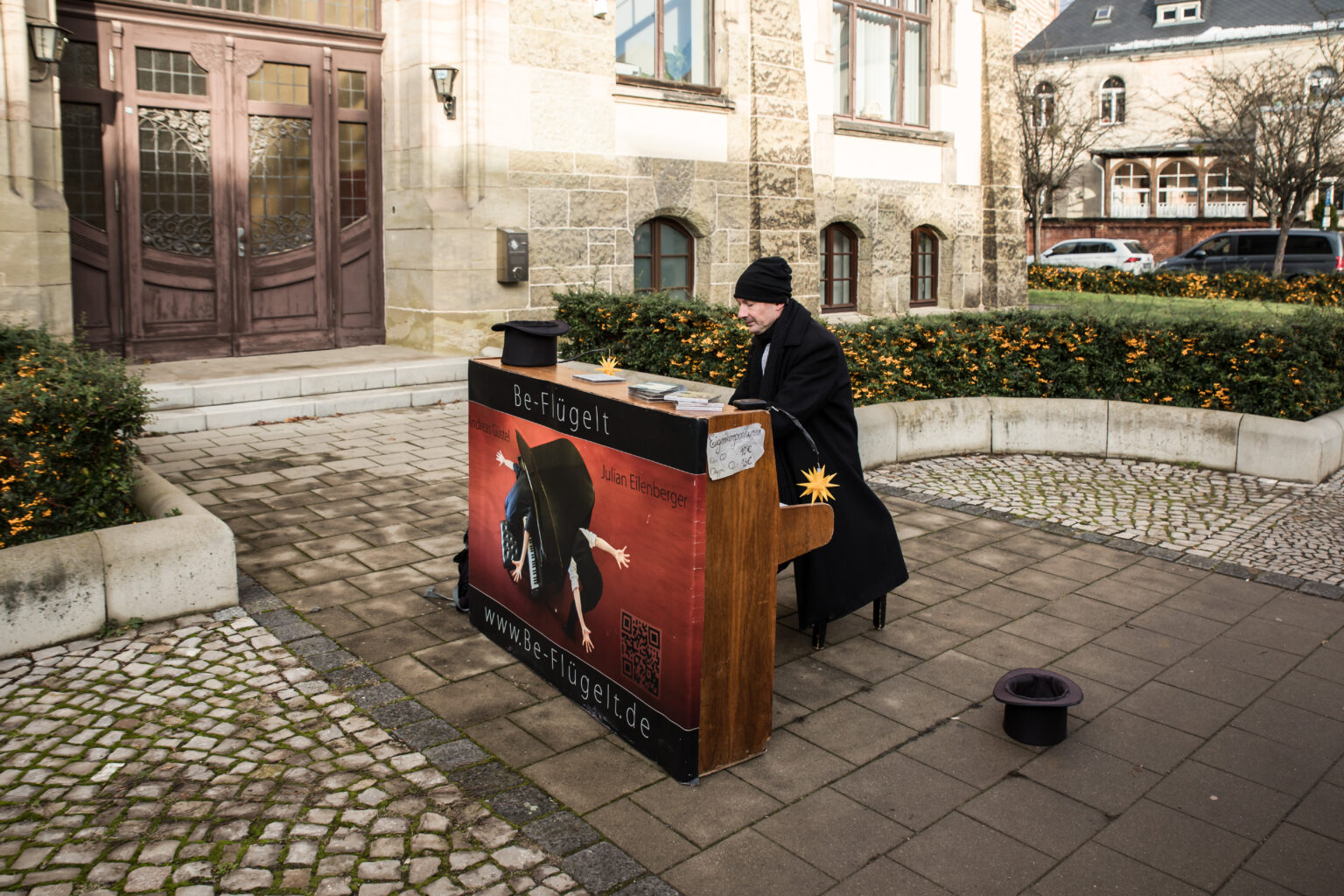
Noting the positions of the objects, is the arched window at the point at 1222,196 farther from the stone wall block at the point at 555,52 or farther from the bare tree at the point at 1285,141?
the stone wall block at the point at 555,52

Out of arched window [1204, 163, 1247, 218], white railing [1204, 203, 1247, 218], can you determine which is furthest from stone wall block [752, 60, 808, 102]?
white railing [1204, 203, 1247, 218]

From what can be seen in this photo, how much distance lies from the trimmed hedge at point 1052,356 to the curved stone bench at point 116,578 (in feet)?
16.7

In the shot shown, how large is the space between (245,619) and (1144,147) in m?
48.5

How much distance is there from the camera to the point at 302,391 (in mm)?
10562

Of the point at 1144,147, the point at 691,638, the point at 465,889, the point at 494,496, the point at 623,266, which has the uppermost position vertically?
the point at 1144,147

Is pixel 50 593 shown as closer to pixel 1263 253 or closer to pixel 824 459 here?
pixel 824 459

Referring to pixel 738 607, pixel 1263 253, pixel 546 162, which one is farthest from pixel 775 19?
pixel 1263 253

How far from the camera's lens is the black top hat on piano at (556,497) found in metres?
4.43

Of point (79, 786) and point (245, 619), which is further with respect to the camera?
point (245, 619)

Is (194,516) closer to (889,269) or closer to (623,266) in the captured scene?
(623,266)

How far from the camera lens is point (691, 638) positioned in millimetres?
3902

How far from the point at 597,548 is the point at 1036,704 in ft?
5.89

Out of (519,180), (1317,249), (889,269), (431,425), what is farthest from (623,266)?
(1317,249)

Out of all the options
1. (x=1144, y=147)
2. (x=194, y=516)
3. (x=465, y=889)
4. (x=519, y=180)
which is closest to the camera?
(x=465, y=889)
